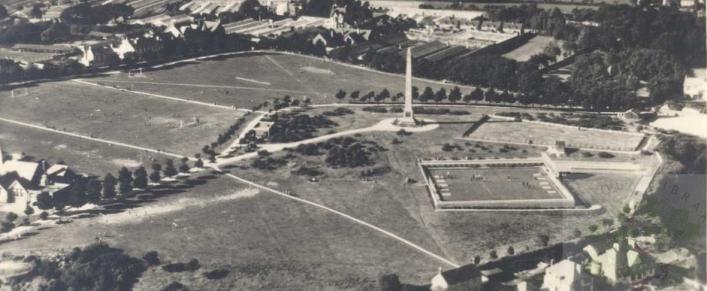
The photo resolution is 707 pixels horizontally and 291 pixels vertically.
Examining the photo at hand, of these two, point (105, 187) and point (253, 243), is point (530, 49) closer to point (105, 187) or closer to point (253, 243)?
point (105, 187)

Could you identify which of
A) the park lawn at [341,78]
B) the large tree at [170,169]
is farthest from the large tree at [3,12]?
the large tree at [170,169]

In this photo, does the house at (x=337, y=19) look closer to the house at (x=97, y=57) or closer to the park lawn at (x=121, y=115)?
the house at (x=97, y=57)

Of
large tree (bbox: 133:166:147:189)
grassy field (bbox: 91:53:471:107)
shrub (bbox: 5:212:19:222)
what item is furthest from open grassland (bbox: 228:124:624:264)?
grassy field (bbox: 91:53:471:107)

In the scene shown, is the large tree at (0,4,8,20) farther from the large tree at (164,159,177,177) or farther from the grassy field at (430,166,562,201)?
the grassy field at (430,166,562,201)

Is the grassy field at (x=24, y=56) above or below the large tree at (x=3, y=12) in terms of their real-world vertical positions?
below

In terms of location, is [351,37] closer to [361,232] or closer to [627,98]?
[627,98]

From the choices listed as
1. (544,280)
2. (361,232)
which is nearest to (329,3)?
(361,232)

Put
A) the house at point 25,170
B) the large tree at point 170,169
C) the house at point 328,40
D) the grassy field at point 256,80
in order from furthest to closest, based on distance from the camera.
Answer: the house at point 328,40
the grassy field at point 256,80
the large tree at point 170,169
the house at point 25,170
